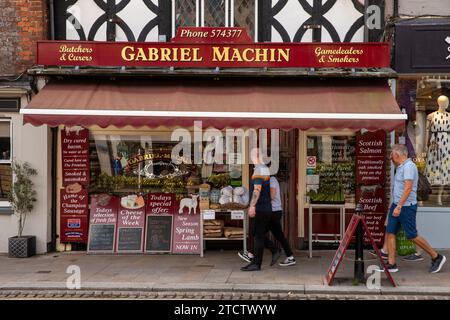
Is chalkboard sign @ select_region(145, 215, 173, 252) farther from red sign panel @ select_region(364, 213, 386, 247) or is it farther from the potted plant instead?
red sign panel @ select_region(364, 213, 386, 247)

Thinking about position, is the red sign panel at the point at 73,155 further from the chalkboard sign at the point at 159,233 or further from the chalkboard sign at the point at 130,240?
the chalkboard sign at the point at 159,233

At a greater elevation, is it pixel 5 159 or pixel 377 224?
pixel 5 159

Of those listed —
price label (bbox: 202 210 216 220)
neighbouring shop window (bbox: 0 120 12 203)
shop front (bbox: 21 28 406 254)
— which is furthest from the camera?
neighbouring shop window (bbox: 0 120 12 203)

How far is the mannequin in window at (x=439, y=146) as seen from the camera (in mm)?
10094

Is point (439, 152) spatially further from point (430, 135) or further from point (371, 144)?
point (371, 144)

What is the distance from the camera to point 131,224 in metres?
10.0

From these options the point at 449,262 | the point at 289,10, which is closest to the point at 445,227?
the point at 449,262

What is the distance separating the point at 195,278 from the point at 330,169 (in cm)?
345

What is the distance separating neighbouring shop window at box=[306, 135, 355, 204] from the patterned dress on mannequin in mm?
1460

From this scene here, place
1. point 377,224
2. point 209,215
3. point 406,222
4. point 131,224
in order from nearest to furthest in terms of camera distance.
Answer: point 406,222
point 209,215
point 377,224
point 131,224

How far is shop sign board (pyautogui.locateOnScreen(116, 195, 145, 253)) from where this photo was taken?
9914 mm

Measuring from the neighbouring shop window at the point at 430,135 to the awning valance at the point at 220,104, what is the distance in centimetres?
127

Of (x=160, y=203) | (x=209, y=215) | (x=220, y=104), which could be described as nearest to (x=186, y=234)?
(x=209, y=215)

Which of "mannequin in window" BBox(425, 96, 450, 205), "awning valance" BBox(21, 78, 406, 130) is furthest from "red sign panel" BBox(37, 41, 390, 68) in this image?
"mannequin in window" BBox(425, 96, 450, 205)
